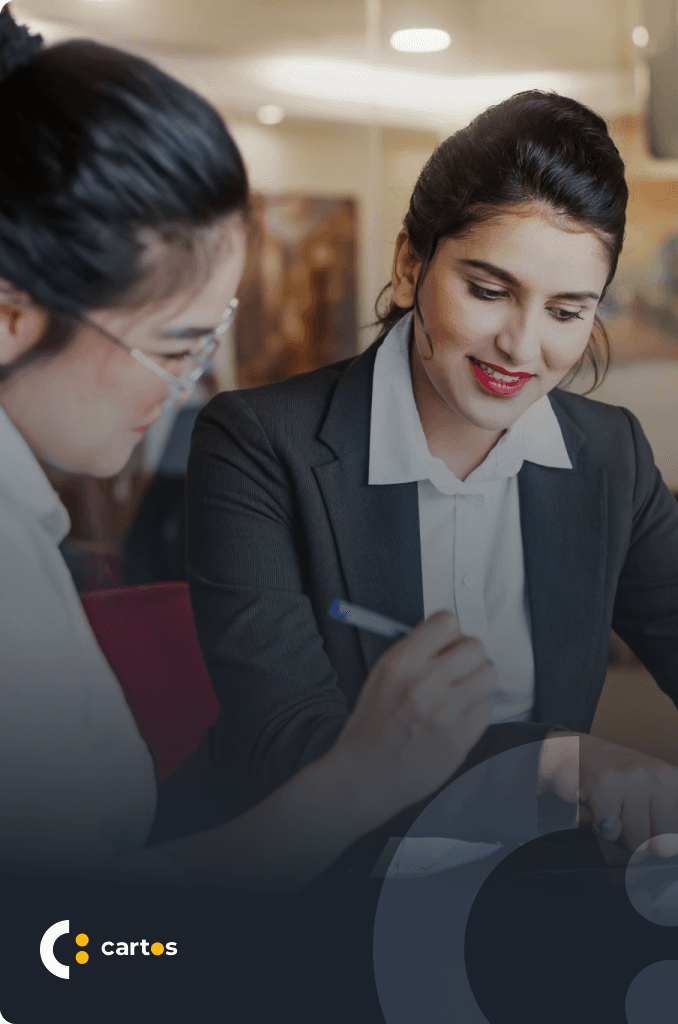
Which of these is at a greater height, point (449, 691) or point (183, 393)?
point (183, 393)

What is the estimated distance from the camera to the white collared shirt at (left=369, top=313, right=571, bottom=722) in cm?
65

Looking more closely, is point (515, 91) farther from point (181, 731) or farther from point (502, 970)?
point (502, 970)

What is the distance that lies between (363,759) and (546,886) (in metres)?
0.17

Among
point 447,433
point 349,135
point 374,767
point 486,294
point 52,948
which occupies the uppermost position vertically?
point 349,135

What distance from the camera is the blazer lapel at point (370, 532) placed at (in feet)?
2.10

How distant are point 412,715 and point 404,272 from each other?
1.06 ft

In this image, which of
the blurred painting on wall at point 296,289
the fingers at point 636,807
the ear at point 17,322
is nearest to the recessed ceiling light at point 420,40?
the blurred painting on wall at point 296,289

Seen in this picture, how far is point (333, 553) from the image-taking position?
645 millimetres

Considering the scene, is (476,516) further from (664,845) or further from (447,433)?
(664,845)

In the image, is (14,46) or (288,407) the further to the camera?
(288,407)

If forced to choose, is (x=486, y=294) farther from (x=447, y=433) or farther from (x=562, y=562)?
(x=562, y=562)

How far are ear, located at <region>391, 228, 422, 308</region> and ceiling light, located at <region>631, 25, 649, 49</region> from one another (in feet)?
0.72

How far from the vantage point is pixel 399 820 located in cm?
63

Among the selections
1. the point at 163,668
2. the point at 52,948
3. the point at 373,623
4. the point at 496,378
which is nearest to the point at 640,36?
the point at 496,378
